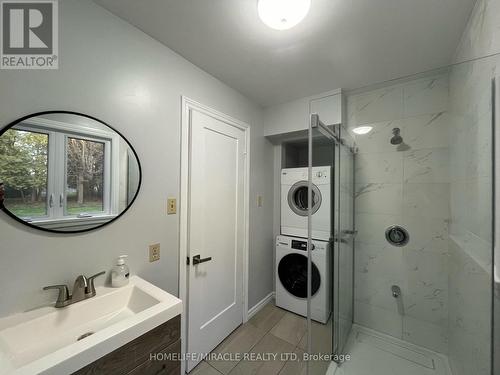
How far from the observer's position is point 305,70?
1.72 m

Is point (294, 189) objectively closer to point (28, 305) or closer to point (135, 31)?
point (135, 31)

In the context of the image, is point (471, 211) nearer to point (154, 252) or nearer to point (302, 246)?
point (302, 246)

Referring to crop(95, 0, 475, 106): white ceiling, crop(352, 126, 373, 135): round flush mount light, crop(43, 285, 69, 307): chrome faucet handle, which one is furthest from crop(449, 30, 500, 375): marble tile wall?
crop(43, 285, 69, 307): chrome faucet handle

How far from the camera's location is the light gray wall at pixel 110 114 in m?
0.89

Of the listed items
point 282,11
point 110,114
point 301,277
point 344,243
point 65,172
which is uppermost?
point 282,11

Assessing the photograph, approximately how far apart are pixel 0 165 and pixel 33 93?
37 cm

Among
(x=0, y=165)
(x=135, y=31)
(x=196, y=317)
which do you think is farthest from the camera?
(x=196, y=317)

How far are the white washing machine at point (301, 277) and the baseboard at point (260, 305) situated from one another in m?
0.17

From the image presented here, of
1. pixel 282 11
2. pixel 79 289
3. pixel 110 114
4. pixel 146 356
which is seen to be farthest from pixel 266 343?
pixel 282 11

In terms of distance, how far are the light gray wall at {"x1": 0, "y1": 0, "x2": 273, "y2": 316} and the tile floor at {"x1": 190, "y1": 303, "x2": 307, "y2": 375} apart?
79 centimetres

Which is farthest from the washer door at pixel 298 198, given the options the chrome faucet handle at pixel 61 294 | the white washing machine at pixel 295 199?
the chrome faucet handle at pixel 61 294

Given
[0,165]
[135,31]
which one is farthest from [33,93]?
[135,31]

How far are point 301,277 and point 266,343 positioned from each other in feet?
2.45

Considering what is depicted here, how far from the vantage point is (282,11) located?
3.45 feet
